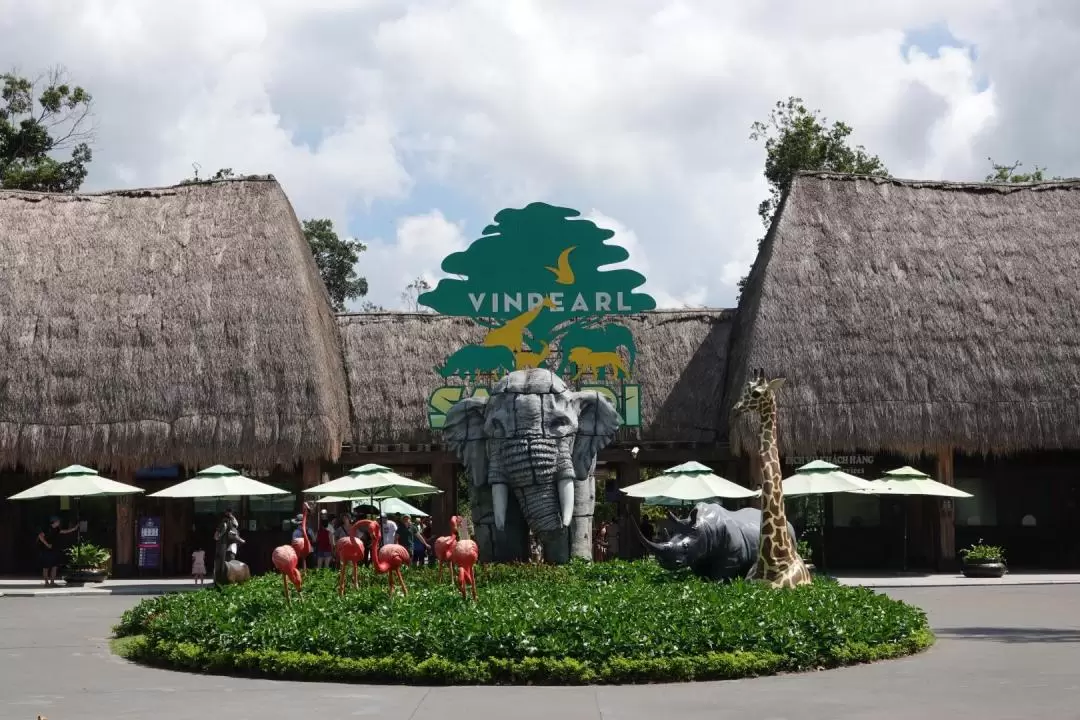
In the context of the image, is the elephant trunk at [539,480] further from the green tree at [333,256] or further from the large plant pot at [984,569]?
the green tree at [333,256]

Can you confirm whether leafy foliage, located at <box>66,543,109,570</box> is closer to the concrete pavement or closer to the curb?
the concrete pavement

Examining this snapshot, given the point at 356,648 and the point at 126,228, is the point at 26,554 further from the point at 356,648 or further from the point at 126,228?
the point at 356,648

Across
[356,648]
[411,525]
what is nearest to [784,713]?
[356,648]

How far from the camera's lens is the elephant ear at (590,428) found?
17247 millimetres

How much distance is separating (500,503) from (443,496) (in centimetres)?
Answer: 1377

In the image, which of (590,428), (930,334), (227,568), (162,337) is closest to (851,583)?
(930,334)

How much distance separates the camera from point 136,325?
29.0m

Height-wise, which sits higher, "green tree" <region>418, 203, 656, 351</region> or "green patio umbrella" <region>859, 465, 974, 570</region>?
"green tree" <region>418, 203, 656, 351</region>

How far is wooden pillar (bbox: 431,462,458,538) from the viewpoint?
30203 mm

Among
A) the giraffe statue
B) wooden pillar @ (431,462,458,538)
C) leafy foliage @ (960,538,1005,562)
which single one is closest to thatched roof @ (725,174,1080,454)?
leafy foliage @ (960,538,1005,562)

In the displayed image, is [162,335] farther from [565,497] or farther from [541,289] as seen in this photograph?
[565,497]

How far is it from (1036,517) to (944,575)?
11.6 feet

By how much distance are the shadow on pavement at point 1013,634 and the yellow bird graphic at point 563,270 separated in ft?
36.1

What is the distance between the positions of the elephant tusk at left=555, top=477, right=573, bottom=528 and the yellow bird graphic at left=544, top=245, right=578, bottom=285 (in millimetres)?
8866
